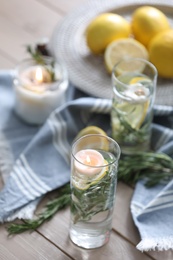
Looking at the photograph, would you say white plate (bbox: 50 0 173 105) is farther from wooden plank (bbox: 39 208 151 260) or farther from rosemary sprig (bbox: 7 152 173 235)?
wooden plank (bbox: 39 208 151 260)

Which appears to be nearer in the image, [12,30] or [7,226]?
[7,226]

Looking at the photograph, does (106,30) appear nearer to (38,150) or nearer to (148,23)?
(148,23)

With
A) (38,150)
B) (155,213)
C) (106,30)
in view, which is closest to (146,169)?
(155,213)

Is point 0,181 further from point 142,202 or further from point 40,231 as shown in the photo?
point 142,202

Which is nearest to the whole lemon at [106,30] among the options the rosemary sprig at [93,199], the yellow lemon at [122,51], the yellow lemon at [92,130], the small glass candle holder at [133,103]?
the yellow lemon at [122,51]

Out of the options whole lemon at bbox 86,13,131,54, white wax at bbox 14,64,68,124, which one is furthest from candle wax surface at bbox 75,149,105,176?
whole lemon at bbox 86,13,131,54

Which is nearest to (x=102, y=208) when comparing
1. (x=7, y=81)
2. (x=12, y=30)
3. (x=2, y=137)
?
(x=2, y=137)
